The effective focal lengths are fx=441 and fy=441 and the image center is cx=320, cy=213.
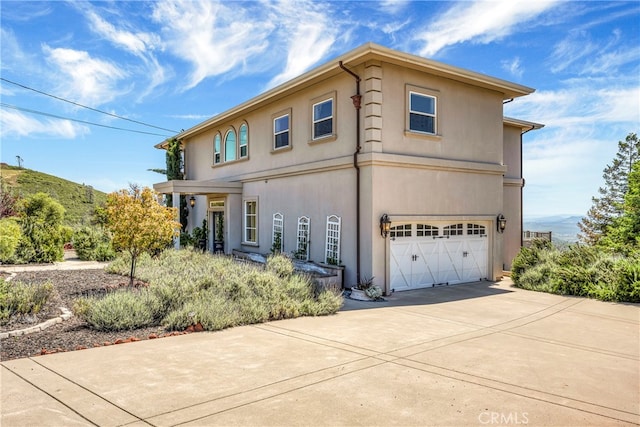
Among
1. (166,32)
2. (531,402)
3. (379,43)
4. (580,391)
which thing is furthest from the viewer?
(166,32)

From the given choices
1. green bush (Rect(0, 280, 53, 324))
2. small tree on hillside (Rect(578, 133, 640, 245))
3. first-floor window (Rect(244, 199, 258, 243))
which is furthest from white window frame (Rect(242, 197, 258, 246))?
small tree on hillside (Rect(578, 133, 640, 245))

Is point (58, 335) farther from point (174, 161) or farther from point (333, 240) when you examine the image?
point (174, 161)

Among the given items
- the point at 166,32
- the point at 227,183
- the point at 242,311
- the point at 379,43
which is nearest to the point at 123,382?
the point at 242,311

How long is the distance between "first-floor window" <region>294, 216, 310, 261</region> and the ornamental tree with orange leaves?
4641 millimetres

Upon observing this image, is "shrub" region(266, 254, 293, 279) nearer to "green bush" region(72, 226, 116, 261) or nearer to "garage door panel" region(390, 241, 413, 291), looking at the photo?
"garage door panel" region(390, 241, 413, 291)

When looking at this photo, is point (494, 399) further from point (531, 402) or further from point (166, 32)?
point (166, 32)

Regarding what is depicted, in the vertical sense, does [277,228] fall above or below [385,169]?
below

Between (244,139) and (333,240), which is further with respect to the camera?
(244,139)

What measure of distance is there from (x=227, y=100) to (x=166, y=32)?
21.7 feet

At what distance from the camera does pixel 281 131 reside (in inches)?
630

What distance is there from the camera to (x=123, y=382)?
511 centimetres

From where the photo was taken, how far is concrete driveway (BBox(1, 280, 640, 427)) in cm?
427

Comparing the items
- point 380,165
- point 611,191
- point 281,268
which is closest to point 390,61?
point 380,165

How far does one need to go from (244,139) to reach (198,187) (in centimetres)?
280
